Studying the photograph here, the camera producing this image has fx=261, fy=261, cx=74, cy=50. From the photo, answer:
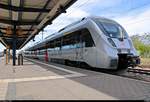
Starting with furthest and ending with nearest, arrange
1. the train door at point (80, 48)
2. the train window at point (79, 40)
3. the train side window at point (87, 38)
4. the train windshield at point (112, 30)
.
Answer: the train door at point (80, 48) < the train window at point (79, 40) < the train side window at point (87, 38) < the train windshield at point (112, 30)

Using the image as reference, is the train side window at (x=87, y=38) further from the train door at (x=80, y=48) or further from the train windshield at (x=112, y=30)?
the train windshield at (x=112, y=30)

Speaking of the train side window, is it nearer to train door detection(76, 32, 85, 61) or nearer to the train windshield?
train door detection(76, 32, 85, 61)

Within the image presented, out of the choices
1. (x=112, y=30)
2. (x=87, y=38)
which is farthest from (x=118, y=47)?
(x=87, y=38)

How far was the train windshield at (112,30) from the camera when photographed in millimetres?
13875

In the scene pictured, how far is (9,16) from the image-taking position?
75.5 feet

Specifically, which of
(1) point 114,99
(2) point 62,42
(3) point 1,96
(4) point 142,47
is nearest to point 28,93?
(3) point 1,96

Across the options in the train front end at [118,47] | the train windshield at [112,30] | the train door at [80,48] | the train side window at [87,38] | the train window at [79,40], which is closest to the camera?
the train front end at [118,47]

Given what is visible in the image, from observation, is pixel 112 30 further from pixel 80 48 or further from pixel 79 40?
pixel 79 40

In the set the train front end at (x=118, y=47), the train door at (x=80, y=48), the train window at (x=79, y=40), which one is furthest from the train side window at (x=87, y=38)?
the train front end at (x=118, y=47)

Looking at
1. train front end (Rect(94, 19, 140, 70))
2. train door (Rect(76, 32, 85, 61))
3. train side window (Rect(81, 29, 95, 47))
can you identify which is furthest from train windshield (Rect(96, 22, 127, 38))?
train door (Rect(76, 32, 85, 61))

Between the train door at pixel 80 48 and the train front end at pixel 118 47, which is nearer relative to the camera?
the train front end at pixel 118 47

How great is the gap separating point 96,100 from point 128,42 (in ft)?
27.7

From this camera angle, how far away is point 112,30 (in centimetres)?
1423

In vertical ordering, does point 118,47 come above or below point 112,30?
below
